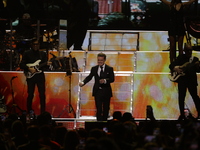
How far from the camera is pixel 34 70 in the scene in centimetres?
1142

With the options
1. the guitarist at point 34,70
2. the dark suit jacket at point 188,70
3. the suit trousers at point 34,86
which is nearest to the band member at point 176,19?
the dark suit jacket at point 188,70

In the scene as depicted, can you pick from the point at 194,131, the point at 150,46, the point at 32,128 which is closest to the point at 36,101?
the point at 150,46

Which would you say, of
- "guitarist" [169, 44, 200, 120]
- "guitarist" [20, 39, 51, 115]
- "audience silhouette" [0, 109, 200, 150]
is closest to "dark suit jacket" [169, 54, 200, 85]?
Result: "guitarist" [169, 44, 200, 120]

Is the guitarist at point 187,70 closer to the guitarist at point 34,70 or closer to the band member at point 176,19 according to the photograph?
the band member at point 176,19

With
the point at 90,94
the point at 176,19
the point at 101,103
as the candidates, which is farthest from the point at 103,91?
the point at 176,19

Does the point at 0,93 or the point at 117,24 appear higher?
the point at 117,24

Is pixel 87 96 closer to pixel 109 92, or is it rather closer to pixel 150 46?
pixel 109 92

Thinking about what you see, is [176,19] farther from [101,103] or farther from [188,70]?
[101,103]

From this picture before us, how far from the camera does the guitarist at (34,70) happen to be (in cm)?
1141

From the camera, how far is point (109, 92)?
438 inches

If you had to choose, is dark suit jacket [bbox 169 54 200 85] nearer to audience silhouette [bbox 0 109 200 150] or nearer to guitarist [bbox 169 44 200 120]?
guitarist [bbox 169 44 200 120]

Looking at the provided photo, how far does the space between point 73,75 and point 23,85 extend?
1258 millimetres

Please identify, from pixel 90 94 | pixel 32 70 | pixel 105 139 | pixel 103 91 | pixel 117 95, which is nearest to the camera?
pixel 105 139

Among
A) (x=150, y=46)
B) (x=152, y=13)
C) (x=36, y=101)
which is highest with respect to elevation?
(x=152, y=13)
